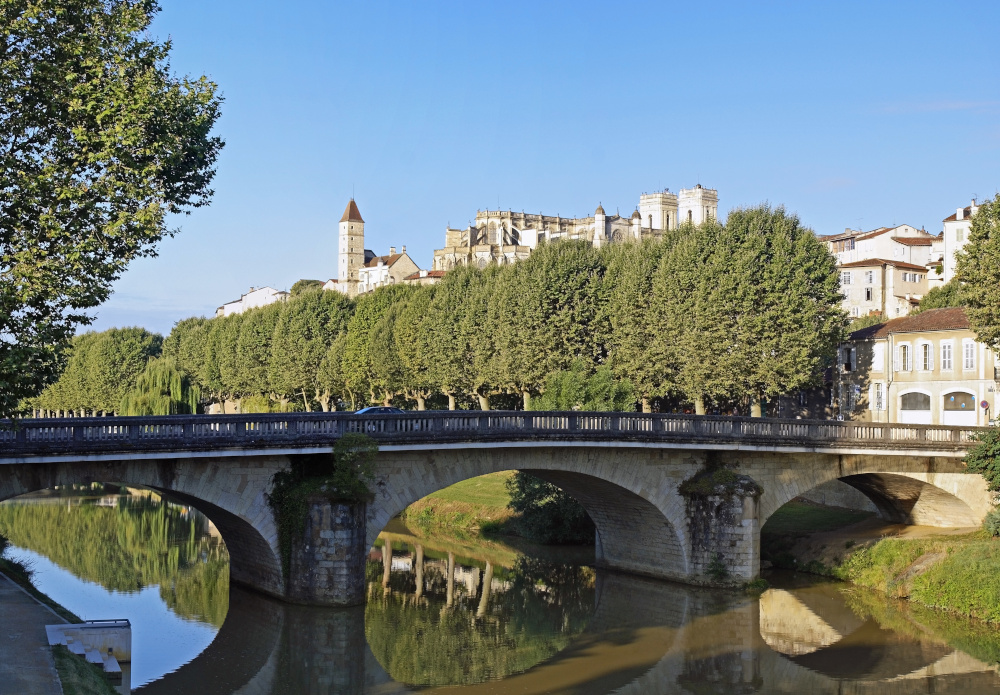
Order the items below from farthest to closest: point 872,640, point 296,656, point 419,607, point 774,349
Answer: point 774,349 → point 419,607 → point 872,640 → point 296,656

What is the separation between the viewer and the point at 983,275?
44344 mm

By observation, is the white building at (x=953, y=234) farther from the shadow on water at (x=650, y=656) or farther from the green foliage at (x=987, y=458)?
the shadow on water at (x=650, y=656)

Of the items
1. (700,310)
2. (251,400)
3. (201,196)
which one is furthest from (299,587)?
(251,400)

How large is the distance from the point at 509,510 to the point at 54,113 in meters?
36.6

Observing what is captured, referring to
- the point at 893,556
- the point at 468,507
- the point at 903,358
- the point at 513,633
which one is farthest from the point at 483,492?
the point at 903,358

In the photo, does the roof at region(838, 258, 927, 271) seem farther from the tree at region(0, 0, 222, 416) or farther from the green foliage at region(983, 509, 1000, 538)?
the tree at region(0, 0, 222, 416)

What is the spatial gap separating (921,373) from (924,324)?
8.97 feet

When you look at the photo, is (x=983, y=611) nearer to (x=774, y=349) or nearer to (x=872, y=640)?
(x=872, y=640)

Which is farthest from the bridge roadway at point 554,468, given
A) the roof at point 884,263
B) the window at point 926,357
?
the roof at point 884,263

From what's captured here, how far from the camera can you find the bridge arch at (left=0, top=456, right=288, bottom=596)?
2844 cm

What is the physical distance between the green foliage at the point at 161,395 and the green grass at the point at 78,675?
62.1 meters

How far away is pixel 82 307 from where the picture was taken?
2083 cm

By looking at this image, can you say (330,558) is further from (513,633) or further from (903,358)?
(903,358)

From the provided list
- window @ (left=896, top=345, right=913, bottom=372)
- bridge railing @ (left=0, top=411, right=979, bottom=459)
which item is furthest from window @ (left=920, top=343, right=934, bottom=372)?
bridge railing @ (left=0, top=411, right=979, bottom=459)
